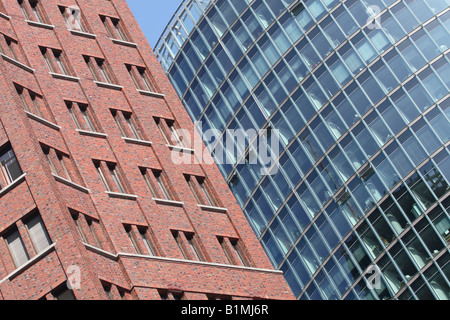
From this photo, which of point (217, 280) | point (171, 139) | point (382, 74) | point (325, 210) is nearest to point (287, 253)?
point (325, 210)

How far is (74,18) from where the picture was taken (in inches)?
2507

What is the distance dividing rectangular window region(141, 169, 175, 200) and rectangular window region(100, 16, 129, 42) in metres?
12.2

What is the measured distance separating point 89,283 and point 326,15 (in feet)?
160

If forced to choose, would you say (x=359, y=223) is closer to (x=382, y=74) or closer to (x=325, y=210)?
(x=325, y=210)

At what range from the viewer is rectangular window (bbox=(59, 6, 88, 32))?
207 feet

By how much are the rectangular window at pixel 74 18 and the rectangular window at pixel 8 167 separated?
13382mm

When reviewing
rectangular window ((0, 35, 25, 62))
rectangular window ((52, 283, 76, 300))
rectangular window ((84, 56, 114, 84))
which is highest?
rectangular window ((84, 56, 114, 84))

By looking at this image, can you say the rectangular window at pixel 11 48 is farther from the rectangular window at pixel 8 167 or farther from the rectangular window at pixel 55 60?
the rectangular window at pixel 8 167

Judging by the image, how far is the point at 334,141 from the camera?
279 feet

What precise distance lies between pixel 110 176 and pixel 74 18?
547 inches

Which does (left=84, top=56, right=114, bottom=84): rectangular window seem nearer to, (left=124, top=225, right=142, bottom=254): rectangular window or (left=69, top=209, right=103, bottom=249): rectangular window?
(left=124, top=225, right=142, bottom=254): rectangular window

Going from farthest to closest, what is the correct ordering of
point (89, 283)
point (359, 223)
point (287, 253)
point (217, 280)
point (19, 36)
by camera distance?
point (287, 253), point (359, 223), point (19, 36), point (217, 280), point (89, 283)

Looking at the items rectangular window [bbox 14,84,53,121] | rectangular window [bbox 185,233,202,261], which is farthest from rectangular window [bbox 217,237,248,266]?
rectangular window [bbox 14,84,53,121]

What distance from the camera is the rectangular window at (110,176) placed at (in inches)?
2116
